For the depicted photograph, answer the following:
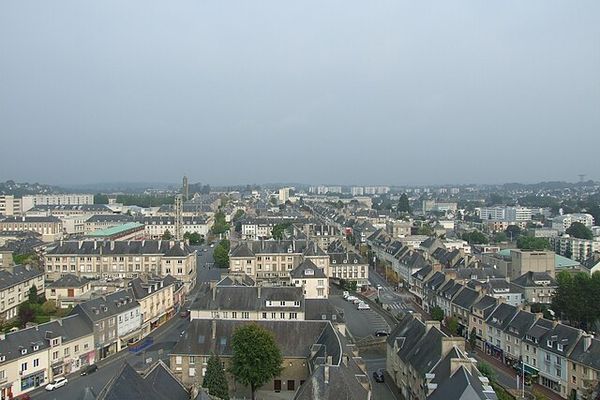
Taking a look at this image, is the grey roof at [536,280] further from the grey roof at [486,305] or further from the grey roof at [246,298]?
the grey roof at [246,298]

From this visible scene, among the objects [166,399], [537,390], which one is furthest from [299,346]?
[537,390]

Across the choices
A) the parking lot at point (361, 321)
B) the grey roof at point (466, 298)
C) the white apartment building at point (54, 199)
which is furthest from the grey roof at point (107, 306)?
the white apartment building at point (54, 199)

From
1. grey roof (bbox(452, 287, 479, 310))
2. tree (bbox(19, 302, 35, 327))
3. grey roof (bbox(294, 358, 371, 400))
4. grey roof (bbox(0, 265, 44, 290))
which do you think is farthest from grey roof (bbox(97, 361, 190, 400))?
grey roof (bbox(0, 265, 44, 290))

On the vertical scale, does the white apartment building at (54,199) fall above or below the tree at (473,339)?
A: above

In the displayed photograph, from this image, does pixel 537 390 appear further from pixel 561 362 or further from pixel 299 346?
pixel 299 346

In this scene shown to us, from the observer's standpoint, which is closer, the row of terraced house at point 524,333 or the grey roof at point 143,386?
the grey roof at point 143,386

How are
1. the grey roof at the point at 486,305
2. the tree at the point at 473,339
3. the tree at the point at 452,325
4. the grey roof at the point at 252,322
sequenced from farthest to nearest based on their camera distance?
the tree at the point at 452,325, the tree at the point at 473,339, the grey roof at the point at 486,305, the grey roof at the point at 252,322

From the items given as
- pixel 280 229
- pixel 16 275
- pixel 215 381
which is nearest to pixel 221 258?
pixel 280 229
